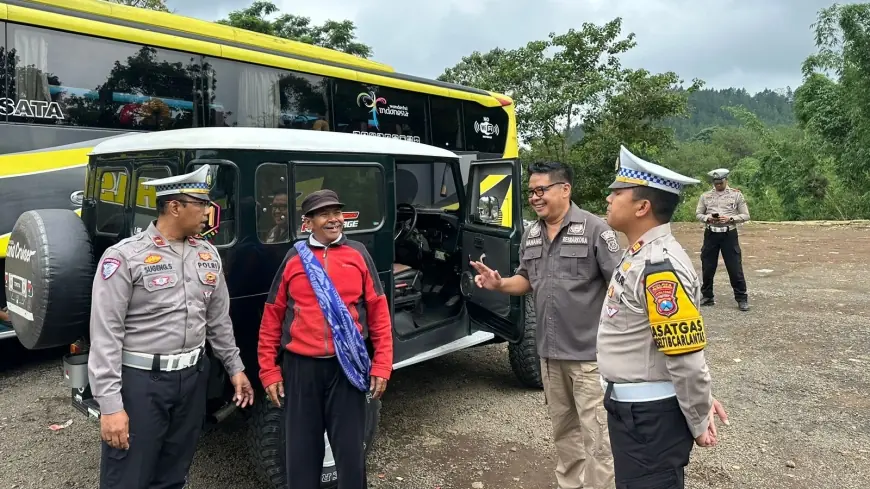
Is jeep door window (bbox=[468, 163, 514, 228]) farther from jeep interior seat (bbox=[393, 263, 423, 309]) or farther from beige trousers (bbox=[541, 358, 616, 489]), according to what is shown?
beige trousers (bbox=[541, 358, 616, 489])

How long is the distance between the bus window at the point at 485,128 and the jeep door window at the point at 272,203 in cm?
579

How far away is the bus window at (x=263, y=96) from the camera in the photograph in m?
5.61

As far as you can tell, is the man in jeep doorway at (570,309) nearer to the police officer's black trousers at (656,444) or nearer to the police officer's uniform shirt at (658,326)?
the police officer's uniform shirt at (658,326)

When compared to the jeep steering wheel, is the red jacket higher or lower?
lower

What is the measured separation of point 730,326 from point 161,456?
607 centimetres

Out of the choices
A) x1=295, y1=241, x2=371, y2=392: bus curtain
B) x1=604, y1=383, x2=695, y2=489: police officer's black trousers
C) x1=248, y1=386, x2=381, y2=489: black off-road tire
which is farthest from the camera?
x1=248, y1=386, x2=381, y2=489: black off-road tire

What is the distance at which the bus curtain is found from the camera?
2.38 metres

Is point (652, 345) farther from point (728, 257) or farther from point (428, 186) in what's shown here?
point (728, 257)

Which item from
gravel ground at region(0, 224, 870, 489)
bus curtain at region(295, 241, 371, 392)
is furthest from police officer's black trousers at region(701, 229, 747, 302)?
bus curtain at region(295, 241, 371, 392)

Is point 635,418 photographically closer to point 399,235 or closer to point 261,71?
point 399,235

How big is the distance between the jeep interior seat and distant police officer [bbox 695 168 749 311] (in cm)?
451

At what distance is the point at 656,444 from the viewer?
1.84 m

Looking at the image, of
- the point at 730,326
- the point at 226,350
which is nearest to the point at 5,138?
the point at 226,350

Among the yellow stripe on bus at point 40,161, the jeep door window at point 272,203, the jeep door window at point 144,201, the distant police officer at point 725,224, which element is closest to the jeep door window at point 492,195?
the jeep door window at point 272,203
